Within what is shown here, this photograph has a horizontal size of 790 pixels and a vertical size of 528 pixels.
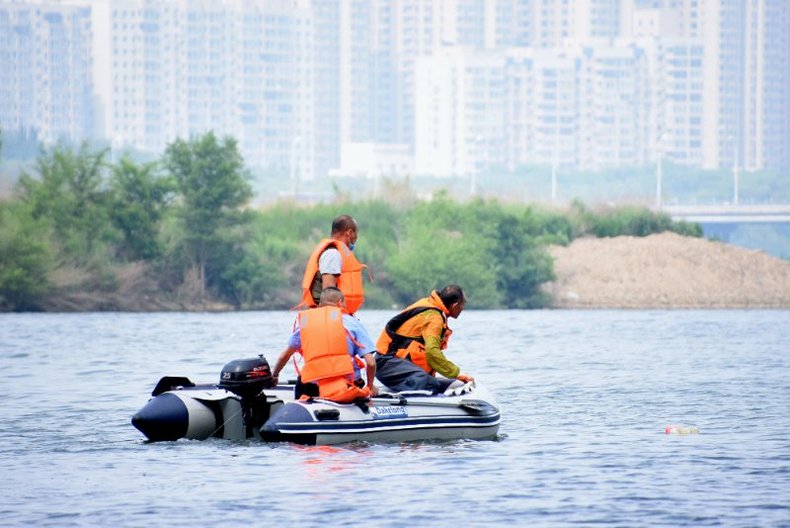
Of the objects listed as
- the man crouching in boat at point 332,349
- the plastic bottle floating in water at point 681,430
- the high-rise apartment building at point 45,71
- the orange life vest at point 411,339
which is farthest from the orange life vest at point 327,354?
the high-rise apartment building at point 45,71

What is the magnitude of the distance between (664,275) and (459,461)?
50789 mm

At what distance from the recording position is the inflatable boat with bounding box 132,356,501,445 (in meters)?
16.9

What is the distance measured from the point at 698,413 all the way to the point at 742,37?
156 m

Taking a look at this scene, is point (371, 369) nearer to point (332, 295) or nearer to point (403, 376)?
point (332, 295)

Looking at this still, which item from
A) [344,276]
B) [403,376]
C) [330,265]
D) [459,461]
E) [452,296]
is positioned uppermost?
[330,265]

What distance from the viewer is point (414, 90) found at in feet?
579

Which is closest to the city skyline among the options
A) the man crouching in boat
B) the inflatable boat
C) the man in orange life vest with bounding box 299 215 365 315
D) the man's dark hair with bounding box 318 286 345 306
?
the inflatable boat

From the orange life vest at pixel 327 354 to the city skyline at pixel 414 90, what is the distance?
5427 inches

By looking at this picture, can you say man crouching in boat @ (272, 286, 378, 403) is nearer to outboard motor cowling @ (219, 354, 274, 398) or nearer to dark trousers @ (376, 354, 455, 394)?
outboard motor cowling @ (219, 354, 274, 398)

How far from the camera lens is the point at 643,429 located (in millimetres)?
20891

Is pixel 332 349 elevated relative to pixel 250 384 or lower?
elevated

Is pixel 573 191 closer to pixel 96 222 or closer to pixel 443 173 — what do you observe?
pixel 443 173

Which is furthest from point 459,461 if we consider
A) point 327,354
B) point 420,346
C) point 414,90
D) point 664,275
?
point 414,90


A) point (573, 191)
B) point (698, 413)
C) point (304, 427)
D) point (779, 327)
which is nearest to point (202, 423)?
point (304, 427)
